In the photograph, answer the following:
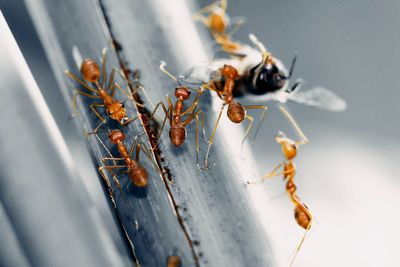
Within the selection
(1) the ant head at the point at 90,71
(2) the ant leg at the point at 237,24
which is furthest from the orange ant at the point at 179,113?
(2) the ant leg at the point at 237,24

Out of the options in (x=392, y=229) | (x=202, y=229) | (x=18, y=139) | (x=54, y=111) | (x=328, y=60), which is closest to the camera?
(x=202, y=229)

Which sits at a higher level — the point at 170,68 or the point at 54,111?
the point at 170,68

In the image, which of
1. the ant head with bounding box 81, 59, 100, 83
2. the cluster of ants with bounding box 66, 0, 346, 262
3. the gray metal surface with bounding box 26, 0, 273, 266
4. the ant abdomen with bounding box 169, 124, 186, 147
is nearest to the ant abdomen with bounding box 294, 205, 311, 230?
the cluster of ants with bounding box 66, 0, 346, 262

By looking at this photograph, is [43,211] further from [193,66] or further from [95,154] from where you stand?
[193,66]

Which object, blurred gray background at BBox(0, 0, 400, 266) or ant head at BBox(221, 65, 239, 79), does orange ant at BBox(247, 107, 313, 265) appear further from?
blurred gray background at BBox(0, 0, 400, 266)

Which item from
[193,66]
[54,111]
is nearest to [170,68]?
[193,66]

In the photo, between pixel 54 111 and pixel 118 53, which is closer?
pixel 118 53

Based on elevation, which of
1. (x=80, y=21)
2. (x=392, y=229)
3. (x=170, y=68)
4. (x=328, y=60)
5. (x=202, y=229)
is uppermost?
(x=80, y=21)
